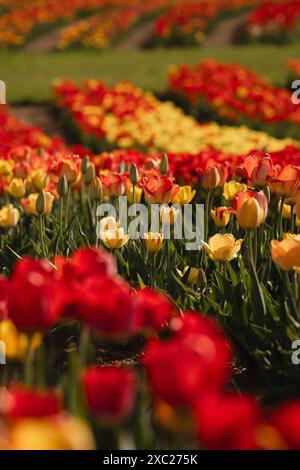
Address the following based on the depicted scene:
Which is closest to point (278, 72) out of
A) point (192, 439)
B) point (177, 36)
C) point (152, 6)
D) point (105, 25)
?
point (177, 36)

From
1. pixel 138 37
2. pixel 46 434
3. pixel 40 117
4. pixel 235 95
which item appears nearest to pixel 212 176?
pixel 46 434

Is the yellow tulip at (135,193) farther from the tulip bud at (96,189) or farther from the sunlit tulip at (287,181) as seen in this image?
the sunlit tulip at (287,181)

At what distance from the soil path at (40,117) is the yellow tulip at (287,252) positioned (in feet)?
25.7

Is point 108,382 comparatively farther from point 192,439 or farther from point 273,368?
point 273,368

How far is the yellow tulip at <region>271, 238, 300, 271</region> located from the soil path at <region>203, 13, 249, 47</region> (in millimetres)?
17366

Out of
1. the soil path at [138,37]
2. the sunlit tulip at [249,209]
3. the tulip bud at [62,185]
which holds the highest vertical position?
the soil path at [138,37]

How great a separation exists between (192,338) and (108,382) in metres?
0.14

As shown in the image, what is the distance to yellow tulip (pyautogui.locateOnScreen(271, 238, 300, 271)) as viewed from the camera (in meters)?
1.83

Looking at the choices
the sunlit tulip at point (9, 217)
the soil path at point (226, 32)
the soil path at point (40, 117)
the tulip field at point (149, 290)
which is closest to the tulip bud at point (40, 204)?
the tulip field at point (149, 290)

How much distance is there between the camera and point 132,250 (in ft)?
9.67

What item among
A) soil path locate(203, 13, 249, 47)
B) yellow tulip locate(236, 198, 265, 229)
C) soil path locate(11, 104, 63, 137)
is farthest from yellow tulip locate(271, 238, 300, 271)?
soil path locate(203, 13, 249, 47)

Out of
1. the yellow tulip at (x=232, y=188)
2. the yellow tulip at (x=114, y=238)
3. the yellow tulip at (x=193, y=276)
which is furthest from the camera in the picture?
the yellow tulip at (x=232, y=188)

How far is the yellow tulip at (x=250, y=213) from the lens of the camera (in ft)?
7.21

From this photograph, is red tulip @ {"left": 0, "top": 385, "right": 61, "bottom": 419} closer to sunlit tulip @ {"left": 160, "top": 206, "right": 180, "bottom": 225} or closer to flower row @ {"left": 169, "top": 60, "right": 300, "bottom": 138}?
sunlit tulip @ {"left": 160, "top": 206, "right": 180, "bottom": 225}
